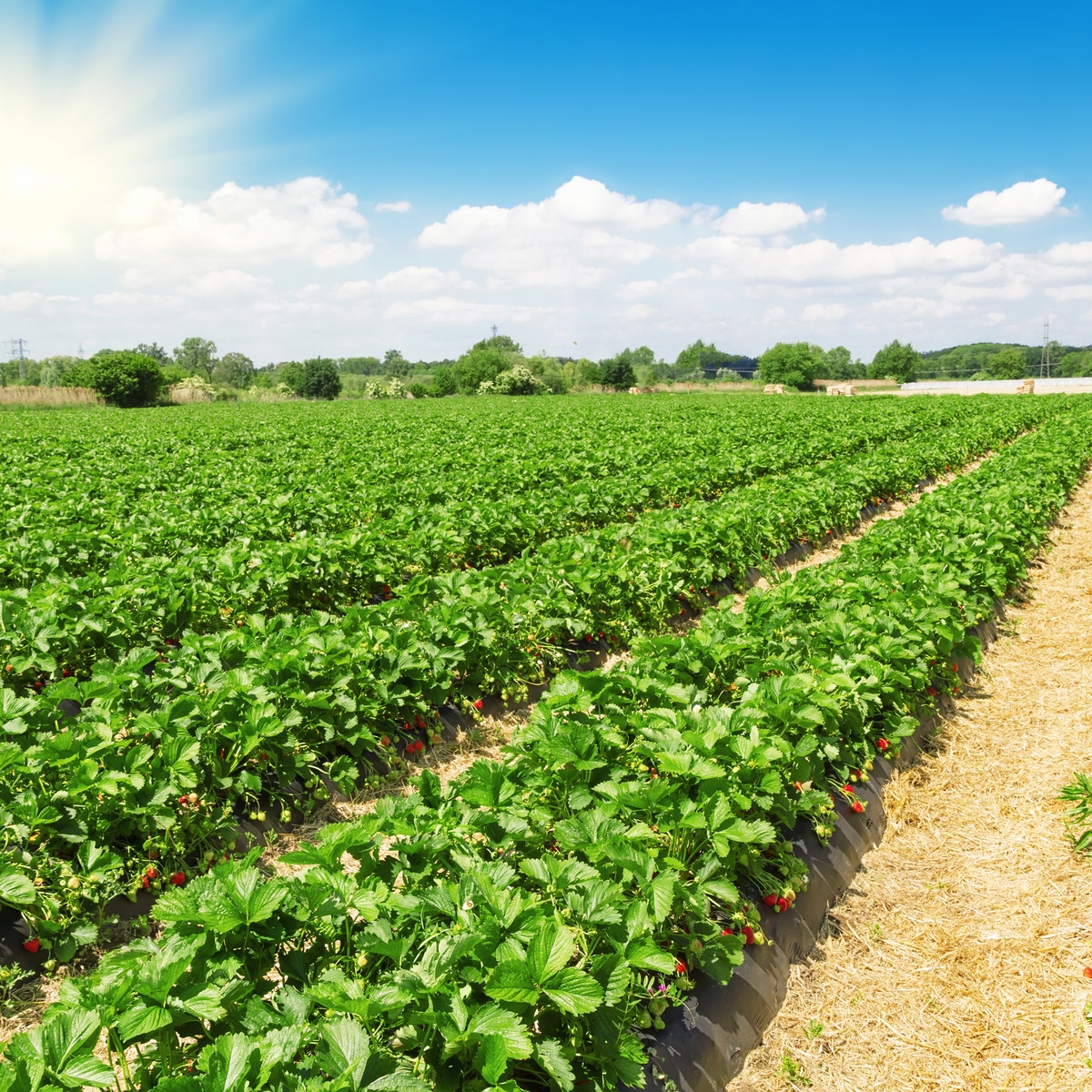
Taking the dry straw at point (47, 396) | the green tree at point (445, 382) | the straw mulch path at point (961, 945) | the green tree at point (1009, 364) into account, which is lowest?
the straw mulch path at point (961, 945)

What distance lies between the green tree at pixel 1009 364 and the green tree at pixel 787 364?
4391 cm

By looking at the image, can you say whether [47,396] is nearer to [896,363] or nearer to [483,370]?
[483,370]

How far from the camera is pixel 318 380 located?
82.0 meters

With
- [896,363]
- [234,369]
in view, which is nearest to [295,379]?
[234,369]

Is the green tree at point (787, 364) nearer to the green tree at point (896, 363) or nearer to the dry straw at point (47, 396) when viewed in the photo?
the green tree at point (896, 363)

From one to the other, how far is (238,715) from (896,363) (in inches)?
5573

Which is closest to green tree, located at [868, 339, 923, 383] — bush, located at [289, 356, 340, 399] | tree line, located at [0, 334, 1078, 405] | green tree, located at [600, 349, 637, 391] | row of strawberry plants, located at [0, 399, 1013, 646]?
tree line, located at [0, 334, 1078, 405]

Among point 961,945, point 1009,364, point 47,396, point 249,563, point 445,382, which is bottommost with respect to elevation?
point 961,945

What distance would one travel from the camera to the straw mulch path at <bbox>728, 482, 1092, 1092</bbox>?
9.64ft

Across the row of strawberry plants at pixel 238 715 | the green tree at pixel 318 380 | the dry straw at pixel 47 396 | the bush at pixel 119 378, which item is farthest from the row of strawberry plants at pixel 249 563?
the green tree at pixel 318 380

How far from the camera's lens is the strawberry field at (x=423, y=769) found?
2111 mm

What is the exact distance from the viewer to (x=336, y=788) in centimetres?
465

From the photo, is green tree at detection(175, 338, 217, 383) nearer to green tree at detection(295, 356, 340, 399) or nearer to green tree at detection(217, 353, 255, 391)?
green tree at detection(217, 353, 255, 391)

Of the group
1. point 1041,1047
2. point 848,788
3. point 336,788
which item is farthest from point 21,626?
point 1041,1047
